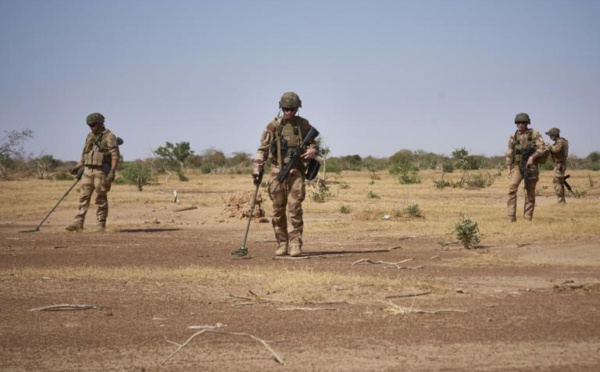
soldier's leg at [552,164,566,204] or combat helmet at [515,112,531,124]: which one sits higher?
combat helmet at [515,112,531,124]

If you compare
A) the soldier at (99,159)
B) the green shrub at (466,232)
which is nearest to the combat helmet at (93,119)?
the soldier at (99,159)

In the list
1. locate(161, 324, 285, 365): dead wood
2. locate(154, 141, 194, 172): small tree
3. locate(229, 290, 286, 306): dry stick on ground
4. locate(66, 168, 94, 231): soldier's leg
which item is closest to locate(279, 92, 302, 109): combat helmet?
locate(229, 290, 286, 306): dry stick on ground

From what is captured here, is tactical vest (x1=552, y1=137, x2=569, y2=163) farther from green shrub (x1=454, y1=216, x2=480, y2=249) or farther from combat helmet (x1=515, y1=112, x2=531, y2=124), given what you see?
green shrub (x1=454, y1=216, x2=480, y2=249)

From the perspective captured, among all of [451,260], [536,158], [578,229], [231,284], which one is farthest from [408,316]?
[536,158]

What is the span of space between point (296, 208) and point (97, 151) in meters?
6.33

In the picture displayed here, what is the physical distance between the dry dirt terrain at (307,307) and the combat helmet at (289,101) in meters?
2.24

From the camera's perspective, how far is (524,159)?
16.2m

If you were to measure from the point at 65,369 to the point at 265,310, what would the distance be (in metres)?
2.33

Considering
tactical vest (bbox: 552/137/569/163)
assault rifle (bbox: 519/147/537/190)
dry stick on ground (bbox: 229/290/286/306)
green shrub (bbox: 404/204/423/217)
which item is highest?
tactical vest (bbox: 552/137/569/163)

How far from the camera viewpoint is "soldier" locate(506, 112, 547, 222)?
16.0 metres

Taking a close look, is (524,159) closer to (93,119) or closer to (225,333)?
(93,119)

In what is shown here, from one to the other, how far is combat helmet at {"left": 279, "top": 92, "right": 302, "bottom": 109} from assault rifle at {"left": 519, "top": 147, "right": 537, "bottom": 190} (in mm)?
6782

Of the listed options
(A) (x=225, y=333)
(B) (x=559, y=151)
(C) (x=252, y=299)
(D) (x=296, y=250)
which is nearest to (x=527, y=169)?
(B) (x=559, y=151)

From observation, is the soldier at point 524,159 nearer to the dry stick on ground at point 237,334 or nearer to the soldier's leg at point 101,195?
the soldier's leg at point 101,195
